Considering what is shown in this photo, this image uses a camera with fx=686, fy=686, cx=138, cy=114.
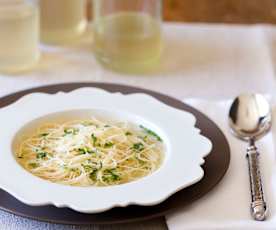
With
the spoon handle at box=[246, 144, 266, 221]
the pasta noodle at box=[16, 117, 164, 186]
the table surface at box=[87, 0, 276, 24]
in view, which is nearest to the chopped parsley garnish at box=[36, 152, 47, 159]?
the pasta noodle at box=[16, 117, 164, 186]

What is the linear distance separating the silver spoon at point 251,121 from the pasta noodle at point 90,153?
0.13m

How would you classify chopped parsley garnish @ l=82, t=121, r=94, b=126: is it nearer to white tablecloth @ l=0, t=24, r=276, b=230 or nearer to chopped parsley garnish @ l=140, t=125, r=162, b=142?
chopped parsley garnish @ l=140, t=125, r=162, b=142

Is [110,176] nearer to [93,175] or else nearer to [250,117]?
[93,175]

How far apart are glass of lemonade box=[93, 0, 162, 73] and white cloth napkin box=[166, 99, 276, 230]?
0.30 meters

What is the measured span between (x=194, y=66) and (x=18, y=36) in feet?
1.07

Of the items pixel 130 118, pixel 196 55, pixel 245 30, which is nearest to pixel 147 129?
pixel 130 118

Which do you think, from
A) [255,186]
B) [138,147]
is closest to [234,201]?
[255,186]

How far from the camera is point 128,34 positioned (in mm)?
1236

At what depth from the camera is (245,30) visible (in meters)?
1.42

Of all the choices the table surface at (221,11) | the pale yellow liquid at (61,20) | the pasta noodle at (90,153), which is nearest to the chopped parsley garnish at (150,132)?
the pasta noodle at (90,153)

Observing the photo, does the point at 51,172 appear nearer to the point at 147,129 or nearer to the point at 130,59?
the point at 147,129

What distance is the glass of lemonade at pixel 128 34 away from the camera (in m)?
1.23

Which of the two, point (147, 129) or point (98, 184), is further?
point (147, 129)

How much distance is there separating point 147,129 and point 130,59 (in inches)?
11.8
